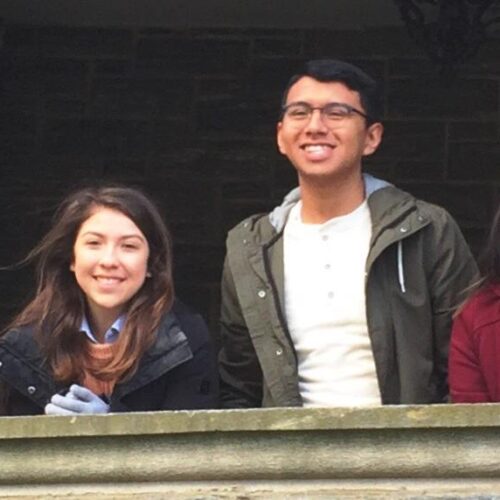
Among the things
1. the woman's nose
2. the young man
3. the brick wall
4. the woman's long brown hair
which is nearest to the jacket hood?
the young man

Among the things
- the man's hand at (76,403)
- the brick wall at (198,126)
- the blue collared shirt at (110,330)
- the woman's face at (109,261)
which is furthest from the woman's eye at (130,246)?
the brick wall at (198,126)

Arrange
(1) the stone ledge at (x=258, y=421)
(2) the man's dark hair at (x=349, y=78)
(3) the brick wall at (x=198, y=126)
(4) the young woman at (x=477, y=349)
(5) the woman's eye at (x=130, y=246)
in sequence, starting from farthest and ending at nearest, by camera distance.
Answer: (3) the brick wall at (x=198, y=126) < (2) the man's dark hair at (x=349, y=78) < (5) the woman's eye at (x=130, y=246) < (4) the young woman at (x=477, y=349) < (1) the stone ledge at (x=258, y=421)

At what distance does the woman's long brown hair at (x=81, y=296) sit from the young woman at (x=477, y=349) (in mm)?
582

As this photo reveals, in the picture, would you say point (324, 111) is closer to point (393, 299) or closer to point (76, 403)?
point (393, 299)

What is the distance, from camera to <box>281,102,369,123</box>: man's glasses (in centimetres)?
365

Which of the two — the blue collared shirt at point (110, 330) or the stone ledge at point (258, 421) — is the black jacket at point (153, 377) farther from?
the stone ledge at point (258, 421)

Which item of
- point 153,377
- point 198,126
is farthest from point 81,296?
point 198,126

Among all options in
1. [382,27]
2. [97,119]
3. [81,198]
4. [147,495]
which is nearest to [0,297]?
[97,119]

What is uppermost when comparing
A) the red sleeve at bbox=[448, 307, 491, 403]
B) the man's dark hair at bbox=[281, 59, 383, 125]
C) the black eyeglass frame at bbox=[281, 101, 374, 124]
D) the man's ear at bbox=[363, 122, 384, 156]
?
the man's dark hair at bbox=[281, 59, 383, 125]

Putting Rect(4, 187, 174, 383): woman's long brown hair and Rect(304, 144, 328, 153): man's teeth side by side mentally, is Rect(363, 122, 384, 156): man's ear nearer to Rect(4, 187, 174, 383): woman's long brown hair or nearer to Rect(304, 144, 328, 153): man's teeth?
Rect(304, 144, 328, 153): man's teeth

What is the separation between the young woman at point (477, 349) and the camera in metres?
3.32

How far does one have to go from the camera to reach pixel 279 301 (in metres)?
3.59

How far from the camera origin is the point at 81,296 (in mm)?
3650

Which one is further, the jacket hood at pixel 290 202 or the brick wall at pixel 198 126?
the brick wall at pixel 198 126
